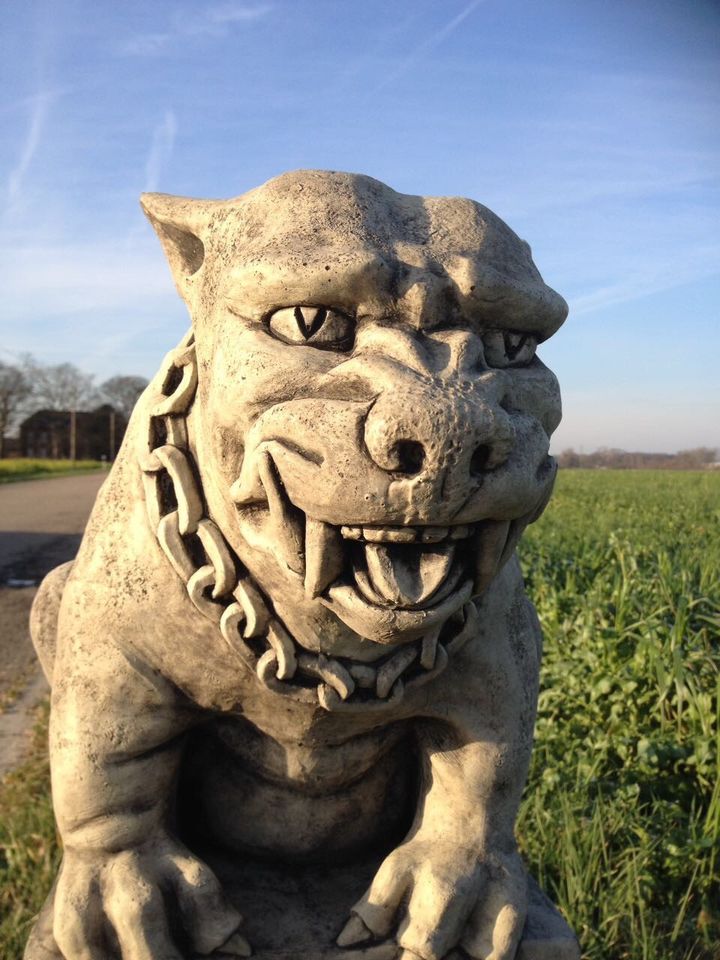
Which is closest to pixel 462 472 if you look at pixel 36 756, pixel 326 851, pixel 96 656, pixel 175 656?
pixel 175 656

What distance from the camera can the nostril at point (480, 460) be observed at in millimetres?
1094

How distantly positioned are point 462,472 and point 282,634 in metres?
0.42

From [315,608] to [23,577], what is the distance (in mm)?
8029

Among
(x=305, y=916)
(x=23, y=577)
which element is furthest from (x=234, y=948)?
(x=23, y=577)

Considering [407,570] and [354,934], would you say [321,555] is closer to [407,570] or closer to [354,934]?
[407,570]

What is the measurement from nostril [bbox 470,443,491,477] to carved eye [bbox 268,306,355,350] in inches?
9.8

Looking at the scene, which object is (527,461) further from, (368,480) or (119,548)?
(119,548)

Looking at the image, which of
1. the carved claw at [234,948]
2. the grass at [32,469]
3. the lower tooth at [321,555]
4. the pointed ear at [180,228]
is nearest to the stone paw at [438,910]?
the carved claw at [234,948]

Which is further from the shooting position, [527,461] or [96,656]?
[96,656]

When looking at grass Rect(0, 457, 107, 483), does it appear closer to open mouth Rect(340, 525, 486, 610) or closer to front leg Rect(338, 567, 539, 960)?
front leg Rect(338, 567, 539, 960)

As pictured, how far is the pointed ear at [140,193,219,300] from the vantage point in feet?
4.50

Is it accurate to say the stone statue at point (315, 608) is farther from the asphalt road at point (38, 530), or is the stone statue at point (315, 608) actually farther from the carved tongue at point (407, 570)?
the asphalt road at point (38, 530)

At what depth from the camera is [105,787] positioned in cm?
142

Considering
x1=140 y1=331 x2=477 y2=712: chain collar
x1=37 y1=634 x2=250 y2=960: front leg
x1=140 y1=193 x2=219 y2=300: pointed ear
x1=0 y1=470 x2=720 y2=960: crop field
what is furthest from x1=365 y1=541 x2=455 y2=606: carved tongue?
x1=0 y1=470 x2=720 y2=960: crop field
